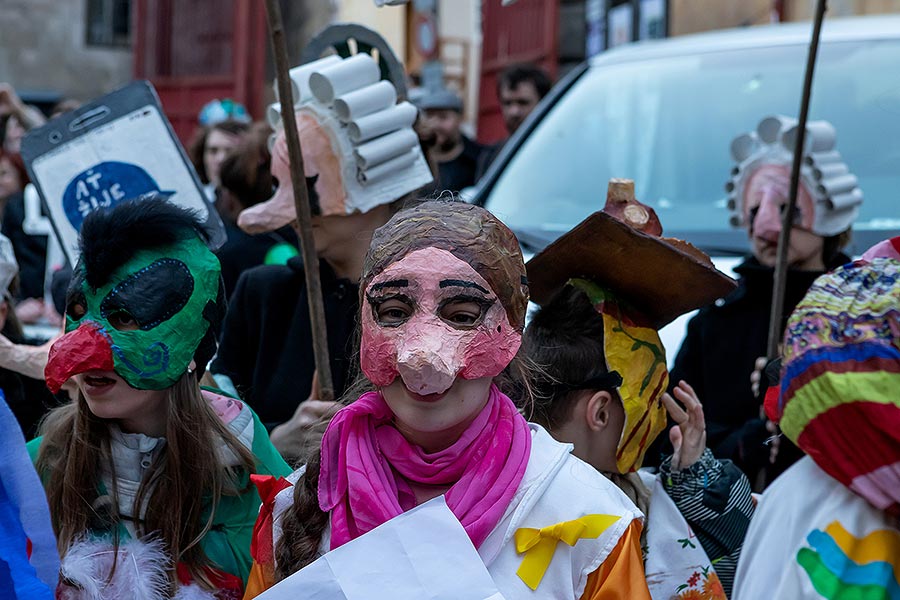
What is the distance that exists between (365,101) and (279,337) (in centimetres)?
71

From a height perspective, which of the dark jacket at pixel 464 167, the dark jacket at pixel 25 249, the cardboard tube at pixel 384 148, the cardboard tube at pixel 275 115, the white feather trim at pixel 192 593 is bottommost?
the dark jacket at pixel 25 249

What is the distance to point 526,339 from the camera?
323 cm

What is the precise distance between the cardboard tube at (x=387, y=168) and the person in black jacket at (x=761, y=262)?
3.62 feet

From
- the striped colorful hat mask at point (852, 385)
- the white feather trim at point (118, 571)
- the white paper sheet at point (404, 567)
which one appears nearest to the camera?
the striped colorful hat mask at point (852, 385)

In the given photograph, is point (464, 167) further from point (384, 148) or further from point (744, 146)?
point (384, 148)

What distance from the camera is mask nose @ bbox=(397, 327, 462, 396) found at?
2.36 metres

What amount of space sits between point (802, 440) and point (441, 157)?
21.0 ft

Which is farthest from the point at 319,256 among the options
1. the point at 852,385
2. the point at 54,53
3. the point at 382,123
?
the point at 54,53

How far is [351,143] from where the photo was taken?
3744 mm

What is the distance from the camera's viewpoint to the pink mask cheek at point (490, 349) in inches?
95.8

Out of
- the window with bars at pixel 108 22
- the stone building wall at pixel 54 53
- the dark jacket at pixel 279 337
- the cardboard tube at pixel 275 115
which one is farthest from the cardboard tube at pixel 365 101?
the window with bars at pixel 108 22

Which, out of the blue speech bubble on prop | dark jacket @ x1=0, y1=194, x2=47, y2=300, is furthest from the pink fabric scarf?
dark jacket @ x1=0, y1=194, x2=47, y2=300

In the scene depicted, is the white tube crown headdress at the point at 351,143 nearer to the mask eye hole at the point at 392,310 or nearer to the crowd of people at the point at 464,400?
the crowd of people at the point at 464,400

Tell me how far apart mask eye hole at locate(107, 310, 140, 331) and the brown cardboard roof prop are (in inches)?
35.5
